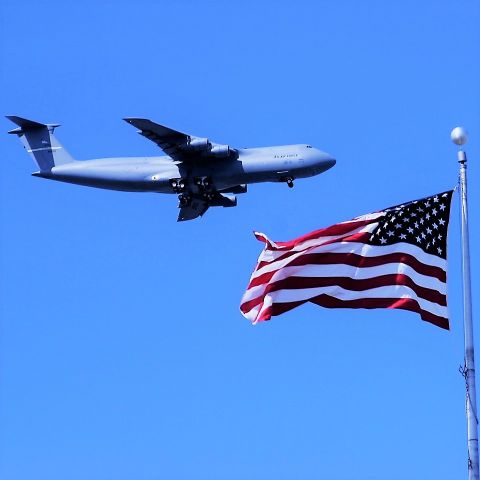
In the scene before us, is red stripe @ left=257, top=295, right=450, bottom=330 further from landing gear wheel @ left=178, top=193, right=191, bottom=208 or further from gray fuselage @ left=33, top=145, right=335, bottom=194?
landing gear wheel @ left=178, top=193, right=191, bottom=208

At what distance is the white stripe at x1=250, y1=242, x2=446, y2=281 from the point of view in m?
19.5

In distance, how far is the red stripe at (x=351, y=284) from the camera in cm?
1915

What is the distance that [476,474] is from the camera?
16281mm

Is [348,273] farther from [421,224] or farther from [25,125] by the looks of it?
[25,125]

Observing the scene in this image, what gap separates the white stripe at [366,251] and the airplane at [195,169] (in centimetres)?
3056

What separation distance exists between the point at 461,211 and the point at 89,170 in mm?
39510

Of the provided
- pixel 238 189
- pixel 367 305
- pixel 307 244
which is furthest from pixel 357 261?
pixel 238 189

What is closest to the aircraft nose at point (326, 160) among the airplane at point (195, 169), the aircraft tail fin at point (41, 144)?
the airplane at point (195, 169)

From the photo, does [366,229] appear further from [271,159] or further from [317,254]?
[271,159]

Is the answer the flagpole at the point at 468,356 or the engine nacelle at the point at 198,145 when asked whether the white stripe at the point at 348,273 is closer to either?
the flagpole at the point at 468,356

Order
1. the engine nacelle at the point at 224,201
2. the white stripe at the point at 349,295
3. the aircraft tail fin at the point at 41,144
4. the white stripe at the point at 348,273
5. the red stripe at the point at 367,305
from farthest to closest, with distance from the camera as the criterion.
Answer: the aircraft tail fin at the point at 41,144
the engine nacelle at the point at 224,201
the white stripe at the point at 348,273
the white stripe at the point at 349,295
the red stripe at the point at 367,305

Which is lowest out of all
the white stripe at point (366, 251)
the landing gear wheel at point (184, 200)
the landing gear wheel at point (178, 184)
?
the white stripe at point (366, 251)

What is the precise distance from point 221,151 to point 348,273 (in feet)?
106

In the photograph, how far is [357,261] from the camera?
1998 cm
